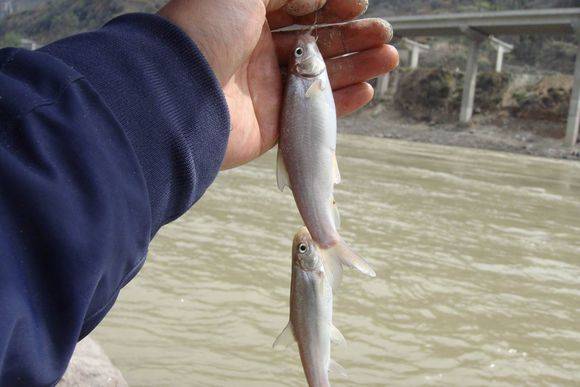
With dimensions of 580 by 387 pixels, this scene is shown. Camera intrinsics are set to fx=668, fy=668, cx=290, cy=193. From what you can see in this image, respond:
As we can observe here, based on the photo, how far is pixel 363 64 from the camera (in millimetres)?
2742

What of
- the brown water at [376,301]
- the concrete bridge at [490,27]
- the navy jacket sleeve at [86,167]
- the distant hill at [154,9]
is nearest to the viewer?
the navy jacket sleeve at [86,167]

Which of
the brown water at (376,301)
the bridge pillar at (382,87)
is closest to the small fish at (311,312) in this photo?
the brown water at (376,301)

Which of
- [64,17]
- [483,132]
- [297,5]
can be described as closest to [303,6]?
[297,5]

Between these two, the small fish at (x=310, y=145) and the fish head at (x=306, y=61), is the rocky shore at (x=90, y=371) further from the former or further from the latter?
the fish head at (x=306, y=61)

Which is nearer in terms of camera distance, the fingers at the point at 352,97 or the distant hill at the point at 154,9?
the fingers at the point at 352,97

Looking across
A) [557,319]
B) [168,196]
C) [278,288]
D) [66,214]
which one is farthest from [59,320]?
[557,319]

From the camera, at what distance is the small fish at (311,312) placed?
2.37 m

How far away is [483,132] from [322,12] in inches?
1487

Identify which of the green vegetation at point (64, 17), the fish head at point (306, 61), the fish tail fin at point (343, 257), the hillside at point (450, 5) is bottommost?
the green vegetation at point (64, 17)

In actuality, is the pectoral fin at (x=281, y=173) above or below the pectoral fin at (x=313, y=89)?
below

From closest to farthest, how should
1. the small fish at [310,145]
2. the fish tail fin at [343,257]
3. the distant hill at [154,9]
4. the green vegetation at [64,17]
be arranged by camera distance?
the fish tail fin at [343,257] < the small fish at [310,145] < the distant hill at [154,9] < the green vegetation at [64,17]

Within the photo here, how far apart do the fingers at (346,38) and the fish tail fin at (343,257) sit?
3.11 ft

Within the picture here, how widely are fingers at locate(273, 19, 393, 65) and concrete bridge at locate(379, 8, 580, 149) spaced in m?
34.6

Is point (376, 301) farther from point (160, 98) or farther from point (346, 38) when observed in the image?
point (160, 98)
